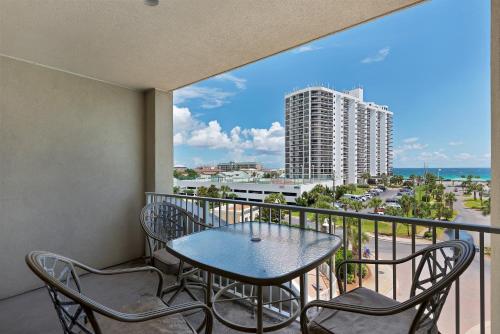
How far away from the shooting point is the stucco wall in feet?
9.62

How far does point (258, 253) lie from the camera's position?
154 cm

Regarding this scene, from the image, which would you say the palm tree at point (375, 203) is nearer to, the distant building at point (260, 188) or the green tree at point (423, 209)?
the green tree at point (423, 209)

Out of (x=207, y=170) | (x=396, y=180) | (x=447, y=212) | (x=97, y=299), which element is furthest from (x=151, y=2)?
(x=447, y=212)

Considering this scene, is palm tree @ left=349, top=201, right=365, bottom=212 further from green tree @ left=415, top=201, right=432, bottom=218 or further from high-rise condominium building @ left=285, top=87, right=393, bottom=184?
green tree @ left=415, top=201, right=432, bottom=218

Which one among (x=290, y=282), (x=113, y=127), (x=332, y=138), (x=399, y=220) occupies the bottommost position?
(x=290, y=282)

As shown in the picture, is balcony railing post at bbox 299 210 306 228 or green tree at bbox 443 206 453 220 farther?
green tree at bbox 443 206 453 220

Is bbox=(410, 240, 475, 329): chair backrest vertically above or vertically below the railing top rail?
below

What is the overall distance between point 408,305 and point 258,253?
78 centimetres

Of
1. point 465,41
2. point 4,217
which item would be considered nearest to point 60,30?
point 4,217

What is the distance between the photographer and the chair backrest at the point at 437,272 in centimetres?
101

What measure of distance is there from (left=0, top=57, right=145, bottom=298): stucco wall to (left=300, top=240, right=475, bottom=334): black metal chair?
3416 millimetres

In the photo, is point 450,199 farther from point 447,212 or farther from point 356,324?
point 356,324

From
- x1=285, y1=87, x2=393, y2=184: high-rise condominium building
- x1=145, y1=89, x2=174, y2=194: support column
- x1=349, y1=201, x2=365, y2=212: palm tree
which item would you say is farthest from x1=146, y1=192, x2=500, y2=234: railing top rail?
x1=349, y1=201, x2=365, y2=212: palm tree

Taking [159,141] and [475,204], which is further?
[159,141]
